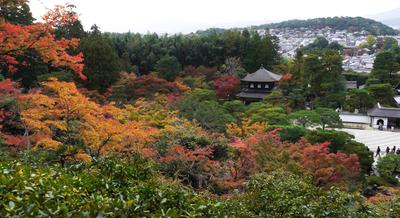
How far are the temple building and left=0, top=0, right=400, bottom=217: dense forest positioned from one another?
77cm

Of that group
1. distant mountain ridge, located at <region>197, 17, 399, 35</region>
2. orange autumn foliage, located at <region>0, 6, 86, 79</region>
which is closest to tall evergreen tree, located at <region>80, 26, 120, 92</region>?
orange autumn foliage, located at <region>0, 6, 86, 79</region>

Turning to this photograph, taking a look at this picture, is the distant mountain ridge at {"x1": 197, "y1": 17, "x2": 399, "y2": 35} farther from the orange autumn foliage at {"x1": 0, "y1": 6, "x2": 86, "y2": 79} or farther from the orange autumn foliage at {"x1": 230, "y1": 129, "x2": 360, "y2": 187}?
the orange autumn foliage at {"x1": 0, "y1": 6, "x2": 86, "y2": 79}

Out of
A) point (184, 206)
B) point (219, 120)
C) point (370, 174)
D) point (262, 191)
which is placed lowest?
point (370, 174)

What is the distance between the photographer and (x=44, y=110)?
41.5ft

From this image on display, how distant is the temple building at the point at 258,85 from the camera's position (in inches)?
1204

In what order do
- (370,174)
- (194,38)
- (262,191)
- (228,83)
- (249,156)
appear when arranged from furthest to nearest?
(194,38) → (228,83) → (370,174) → (249,156) → (262,191)

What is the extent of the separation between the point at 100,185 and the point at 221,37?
35.9 m

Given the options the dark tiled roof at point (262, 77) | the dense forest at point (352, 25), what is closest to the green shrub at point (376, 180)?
the dark tiled roof at point (262, 77)

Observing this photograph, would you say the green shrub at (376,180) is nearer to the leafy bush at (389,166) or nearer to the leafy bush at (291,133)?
the leafy bush at (389,166)

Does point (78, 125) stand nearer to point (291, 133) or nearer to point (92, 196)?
point (92, 196)

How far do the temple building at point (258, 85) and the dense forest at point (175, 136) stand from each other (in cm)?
77

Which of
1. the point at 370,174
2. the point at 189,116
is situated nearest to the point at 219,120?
the point at 189,116

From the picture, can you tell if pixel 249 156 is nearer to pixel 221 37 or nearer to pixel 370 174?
pixel 370 174

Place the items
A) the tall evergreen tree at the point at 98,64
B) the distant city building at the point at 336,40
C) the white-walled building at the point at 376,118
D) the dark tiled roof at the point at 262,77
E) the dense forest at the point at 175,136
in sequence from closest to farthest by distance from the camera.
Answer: the dense forest at the point at 175,136 → the tall evergreen tree at the point at 98,64 → the white-walled building at the point at 376,118 → the dark tiled roof at the point at 262,77 → the distant city building at the point at 336,40
